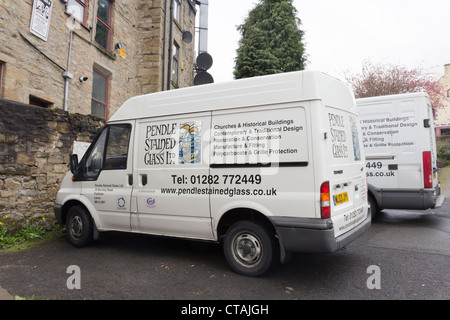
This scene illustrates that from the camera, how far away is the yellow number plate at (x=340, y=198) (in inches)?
137

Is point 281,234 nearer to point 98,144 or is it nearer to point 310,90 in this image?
point 310,90

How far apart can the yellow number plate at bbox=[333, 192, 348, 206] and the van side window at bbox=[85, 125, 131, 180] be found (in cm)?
301

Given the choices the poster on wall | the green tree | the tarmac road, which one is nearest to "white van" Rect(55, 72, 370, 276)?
the tarmac road

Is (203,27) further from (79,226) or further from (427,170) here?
(79,226)

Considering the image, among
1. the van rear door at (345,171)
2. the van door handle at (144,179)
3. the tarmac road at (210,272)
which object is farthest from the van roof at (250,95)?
the tarmac road at (210,272)

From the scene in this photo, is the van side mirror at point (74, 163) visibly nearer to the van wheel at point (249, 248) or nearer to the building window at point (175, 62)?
the van wheel at point (249, 248)

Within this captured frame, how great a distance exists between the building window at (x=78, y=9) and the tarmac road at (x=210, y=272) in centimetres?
680

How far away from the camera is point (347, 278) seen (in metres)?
3.63

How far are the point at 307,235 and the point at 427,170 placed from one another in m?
Answer: 4.07

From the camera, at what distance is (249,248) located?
370 cm

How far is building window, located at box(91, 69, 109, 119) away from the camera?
10.1 m
